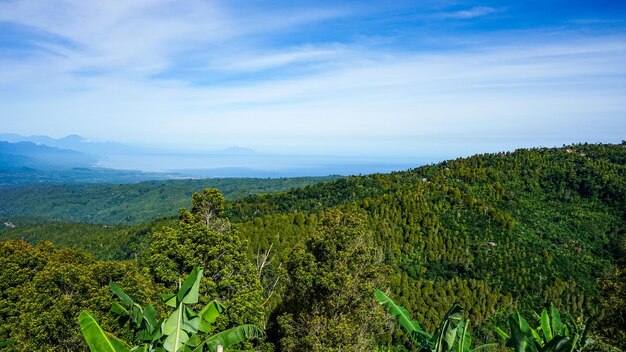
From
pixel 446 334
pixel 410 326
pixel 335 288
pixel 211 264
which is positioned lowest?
pixel 335 288

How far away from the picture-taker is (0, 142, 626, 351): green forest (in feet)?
36.0

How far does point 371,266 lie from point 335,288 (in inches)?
53.6

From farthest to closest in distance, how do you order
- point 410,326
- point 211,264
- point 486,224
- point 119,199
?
1. point 119,199
2. point 486,224
3. point 211,264
4. point 410,326

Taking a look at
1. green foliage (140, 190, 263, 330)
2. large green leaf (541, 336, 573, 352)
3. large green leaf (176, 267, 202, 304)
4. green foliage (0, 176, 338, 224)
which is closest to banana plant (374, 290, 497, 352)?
large green leaf (541, 336, 573, 352)

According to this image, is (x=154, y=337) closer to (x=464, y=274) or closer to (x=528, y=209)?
(x=464, y=274)

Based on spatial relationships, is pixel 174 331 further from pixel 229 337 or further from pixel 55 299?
pixel 55 299

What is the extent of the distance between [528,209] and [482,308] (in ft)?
94.1

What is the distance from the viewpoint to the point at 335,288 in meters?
12.0

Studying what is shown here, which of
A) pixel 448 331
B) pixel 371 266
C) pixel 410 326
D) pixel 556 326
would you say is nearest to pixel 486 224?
pixel 371 266

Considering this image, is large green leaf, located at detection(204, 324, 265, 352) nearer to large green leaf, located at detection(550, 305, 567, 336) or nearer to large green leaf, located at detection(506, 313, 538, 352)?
large green leaf, located at detection(506, 313, 538, 352)

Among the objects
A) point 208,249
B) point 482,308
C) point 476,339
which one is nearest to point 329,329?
point 208,249

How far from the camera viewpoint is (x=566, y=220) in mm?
62719

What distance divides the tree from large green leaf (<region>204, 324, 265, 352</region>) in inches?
277

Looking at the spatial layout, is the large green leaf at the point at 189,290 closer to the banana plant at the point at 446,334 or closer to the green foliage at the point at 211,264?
the banana plant at the point at 446,334
